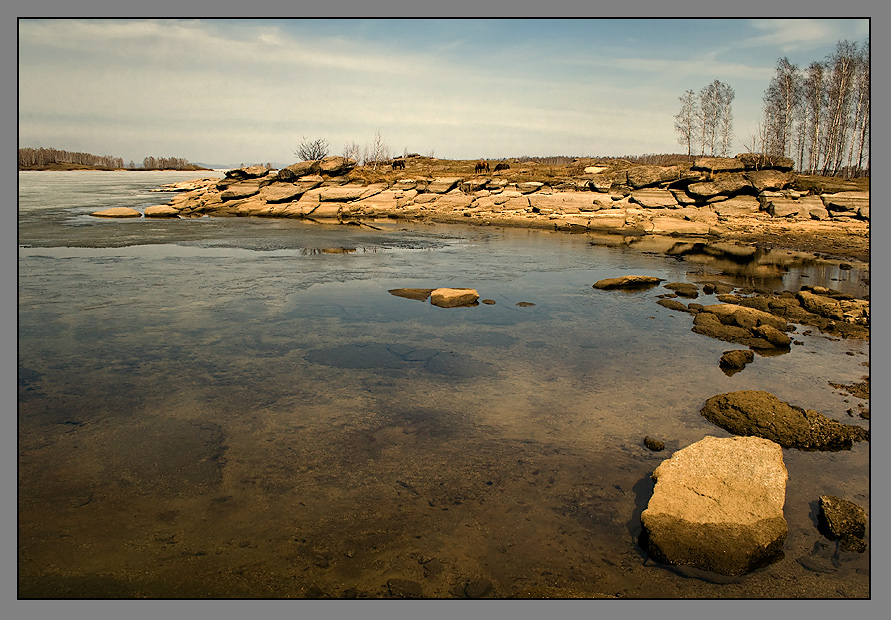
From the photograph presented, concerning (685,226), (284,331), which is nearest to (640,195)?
(685,226)

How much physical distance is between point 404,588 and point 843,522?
302cm

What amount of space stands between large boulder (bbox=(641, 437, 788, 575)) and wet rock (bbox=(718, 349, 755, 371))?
276cm

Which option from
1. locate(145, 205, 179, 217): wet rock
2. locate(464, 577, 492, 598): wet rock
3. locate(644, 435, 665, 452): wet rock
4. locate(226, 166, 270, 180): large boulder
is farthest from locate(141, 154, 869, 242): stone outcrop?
locate(464, 577, 492, 598): wet rock

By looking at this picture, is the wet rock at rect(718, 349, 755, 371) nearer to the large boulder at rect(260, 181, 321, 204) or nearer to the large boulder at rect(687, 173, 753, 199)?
the large boulder at rect(687, 173, 753, 199)

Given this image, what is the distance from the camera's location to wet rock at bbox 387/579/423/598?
3051 millimetres

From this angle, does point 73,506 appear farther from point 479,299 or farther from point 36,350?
point 479,299

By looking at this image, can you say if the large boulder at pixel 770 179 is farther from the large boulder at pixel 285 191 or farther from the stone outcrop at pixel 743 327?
the large boulder at pixel 285 191

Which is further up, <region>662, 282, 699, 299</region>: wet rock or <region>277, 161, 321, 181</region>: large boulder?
<region>277, 161, 321, 181</region>: large boulder

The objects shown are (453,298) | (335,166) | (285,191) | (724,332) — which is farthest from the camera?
(335,166)

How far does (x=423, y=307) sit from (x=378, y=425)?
452 centimetres

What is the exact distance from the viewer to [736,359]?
673 cm

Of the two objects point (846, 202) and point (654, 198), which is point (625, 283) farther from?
point (846, 202)

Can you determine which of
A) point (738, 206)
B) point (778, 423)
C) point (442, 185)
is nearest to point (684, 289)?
point (778, 423)

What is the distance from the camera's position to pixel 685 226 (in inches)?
875
